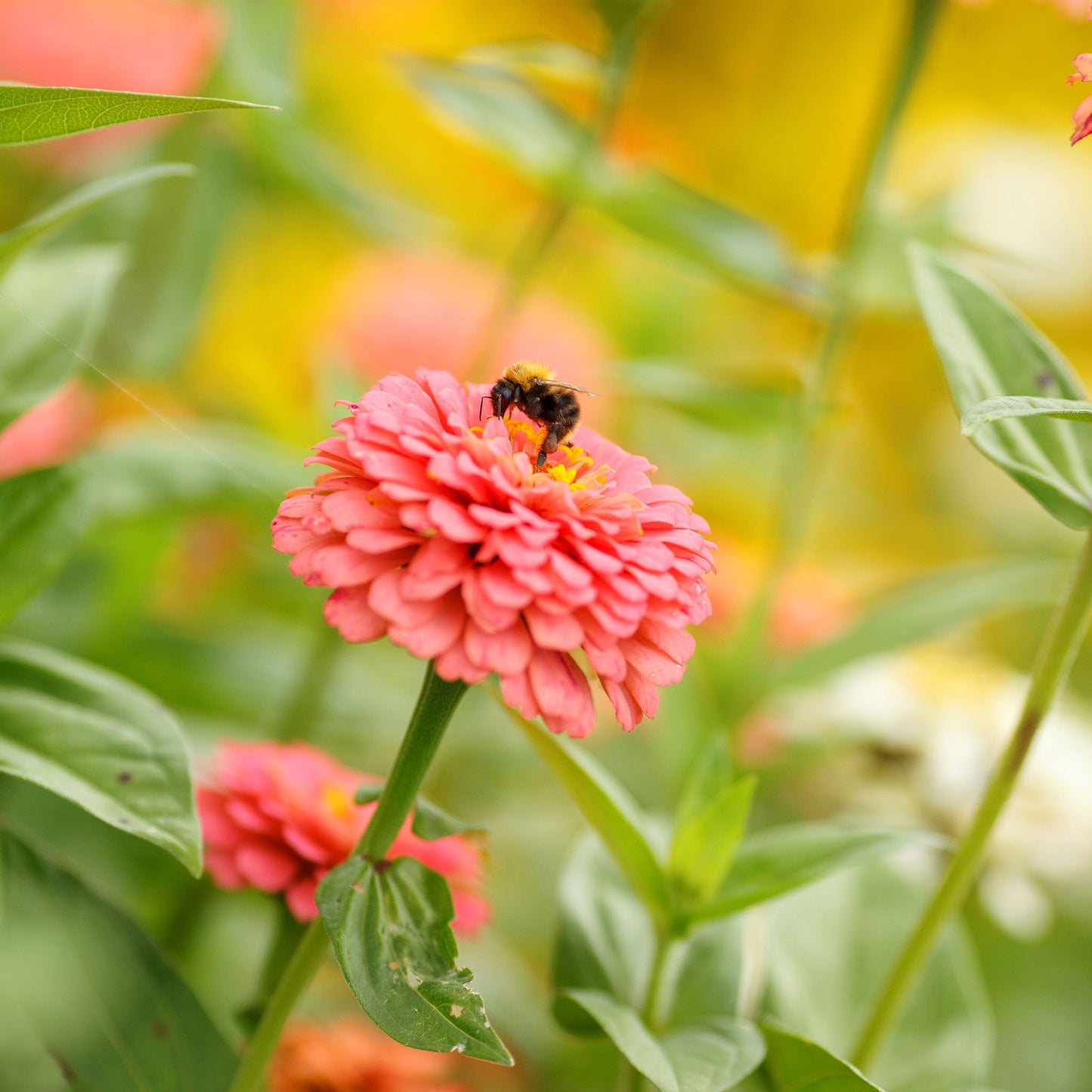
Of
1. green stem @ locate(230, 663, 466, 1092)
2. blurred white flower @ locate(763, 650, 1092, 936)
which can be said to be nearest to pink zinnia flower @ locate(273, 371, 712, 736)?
green stem @ locate(230, 663, 466, 1092)

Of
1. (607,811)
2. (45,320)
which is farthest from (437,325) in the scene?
(607,811)

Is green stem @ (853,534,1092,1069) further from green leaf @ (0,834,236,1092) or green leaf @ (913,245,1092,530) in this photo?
green leaf @ (0,834,236,1092)

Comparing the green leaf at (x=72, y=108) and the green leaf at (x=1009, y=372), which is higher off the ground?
the green leaf at (x=1009, y=372)

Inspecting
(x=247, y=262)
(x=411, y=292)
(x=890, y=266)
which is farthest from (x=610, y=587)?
(x=247, y=262)

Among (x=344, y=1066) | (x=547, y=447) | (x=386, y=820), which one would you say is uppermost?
(x=547, y=447)

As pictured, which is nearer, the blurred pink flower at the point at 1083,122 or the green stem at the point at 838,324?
the blurred pink flower at the point at 1083,122

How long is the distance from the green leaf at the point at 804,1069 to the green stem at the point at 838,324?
9.1 inches

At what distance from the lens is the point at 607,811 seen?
328 millimetres

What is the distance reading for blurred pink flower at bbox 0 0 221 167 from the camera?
0.70 metres

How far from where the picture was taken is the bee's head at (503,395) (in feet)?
1.08

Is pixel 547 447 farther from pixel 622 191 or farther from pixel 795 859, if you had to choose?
pixel 622 191

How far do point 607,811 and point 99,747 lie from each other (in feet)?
0.46

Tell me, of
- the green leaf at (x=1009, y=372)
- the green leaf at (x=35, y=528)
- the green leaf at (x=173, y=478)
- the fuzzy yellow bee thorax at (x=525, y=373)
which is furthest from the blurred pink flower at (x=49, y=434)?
the green leaf at (x=1009, y=372)

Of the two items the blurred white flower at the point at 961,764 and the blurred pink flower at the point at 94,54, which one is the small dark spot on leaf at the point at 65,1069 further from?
the blurred pink flower at the point at 94,54
